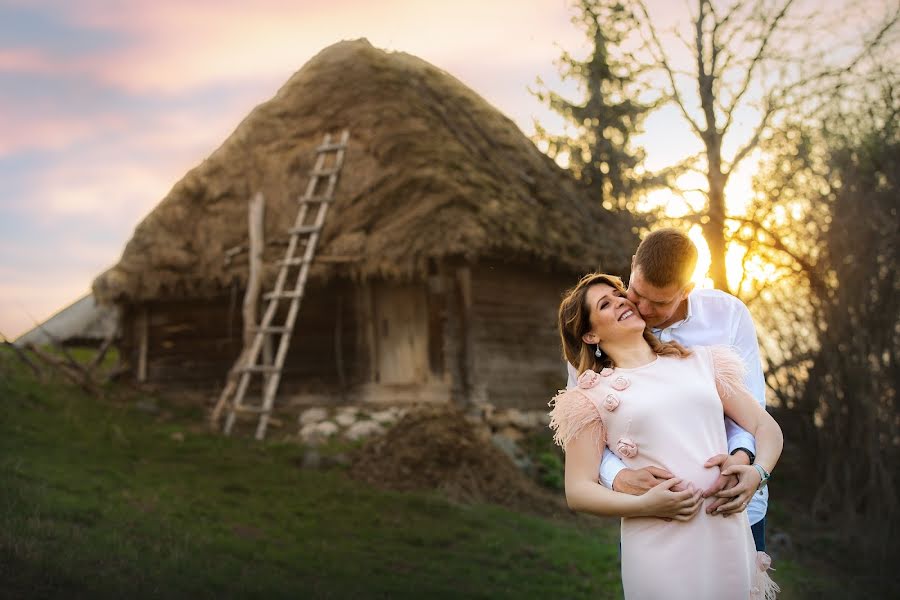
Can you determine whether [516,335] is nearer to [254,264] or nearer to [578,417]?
[254,264]

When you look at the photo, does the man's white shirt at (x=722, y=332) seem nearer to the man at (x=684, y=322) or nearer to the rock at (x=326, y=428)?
the man at (x=684, y=322)

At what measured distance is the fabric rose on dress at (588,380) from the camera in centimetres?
286

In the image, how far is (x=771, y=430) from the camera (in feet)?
9.41

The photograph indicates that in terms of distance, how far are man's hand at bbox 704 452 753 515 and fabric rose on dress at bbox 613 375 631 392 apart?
0.31m

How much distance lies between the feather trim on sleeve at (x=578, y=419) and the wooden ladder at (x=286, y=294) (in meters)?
10.2

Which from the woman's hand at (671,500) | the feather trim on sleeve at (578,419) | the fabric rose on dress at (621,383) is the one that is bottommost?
the woman's hand at (671,500)

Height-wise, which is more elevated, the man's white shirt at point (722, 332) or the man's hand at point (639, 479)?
the man's white shirt at point (722, 332)

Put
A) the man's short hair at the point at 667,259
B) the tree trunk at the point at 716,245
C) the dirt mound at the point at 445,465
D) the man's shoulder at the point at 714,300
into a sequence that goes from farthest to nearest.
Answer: the dirt mound at the point at 445,465 → the tree trunk at the point at 716,245 → the man's shoulder at the point at 714,300 → the man's short hair at the point at 667,259

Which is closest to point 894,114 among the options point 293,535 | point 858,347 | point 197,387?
point 858,347

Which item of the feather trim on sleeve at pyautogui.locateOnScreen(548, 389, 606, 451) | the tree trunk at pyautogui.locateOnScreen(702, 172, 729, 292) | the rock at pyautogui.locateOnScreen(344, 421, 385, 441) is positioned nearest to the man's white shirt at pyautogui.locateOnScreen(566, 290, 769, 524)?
the feather trim on sleeve at pyautogui.locateOnScreen(548, 389, 606, 451)

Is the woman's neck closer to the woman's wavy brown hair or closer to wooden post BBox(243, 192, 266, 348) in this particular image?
the woman's wavy brown hair

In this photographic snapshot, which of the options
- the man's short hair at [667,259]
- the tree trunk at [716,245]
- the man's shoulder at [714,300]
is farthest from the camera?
the tree trunk at [716,245]

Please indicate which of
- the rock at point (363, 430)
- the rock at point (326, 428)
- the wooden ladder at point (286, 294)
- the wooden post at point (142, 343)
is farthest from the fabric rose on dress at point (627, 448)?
the wooden post at point (142, 343)

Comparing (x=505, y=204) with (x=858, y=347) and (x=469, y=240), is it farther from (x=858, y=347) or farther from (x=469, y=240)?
(x=858, y=347)
